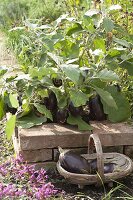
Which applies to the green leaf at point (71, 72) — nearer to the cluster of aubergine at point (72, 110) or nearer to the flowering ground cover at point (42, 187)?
the cluster of aubergine at point (72, 110)

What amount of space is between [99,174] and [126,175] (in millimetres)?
225

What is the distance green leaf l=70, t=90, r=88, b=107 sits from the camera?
3068 millimetres

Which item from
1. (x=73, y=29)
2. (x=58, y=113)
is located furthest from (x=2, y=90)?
(x=73, y=29)

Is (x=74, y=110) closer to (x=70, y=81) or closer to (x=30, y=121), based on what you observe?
(x=70, y=81)

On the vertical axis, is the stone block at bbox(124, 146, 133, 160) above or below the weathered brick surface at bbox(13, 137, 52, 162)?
below

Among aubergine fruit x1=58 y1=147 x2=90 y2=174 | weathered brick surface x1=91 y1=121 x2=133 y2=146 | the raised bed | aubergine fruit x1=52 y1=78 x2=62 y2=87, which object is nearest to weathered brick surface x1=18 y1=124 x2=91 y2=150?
the raised bed

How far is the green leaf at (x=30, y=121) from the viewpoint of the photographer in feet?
10.8

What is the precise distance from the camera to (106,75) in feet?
10.1

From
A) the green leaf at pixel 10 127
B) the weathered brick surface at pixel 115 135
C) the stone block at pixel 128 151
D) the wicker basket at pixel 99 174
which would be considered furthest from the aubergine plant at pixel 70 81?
the wicker basket at pixel 99 174

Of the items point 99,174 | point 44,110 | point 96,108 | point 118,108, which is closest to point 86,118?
point 96,108

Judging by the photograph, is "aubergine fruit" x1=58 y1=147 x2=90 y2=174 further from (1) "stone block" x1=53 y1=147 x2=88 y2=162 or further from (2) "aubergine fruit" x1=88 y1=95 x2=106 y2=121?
(2) "aubergine fruit" x1=88 y1=95 x2=106 y2=121

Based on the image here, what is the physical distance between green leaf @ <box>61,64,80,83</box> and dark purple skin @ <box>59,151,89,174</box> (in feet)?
1.63

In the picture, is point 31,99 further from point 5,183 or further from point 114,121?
point 5,183

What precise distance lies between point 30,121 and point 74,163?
0.55m
